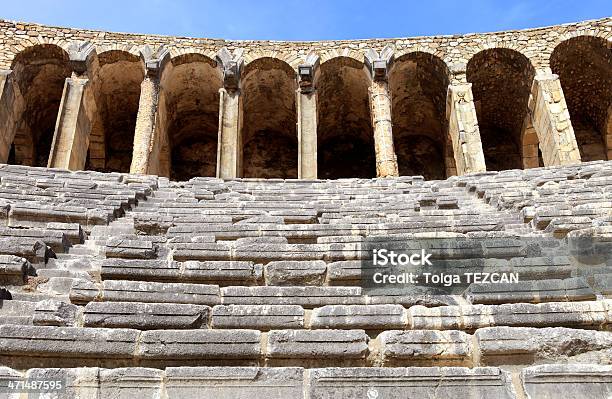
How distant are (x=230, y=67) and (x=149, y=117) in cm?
244

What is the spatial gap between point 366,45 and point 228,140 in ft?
15.3

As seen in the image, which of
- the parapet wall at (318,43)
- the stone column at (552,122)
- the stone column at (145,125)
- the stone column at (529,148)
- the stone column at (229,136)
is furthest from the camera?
the stone column at (529,148)

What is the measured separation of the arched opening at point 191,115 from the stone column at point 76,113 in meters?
1.87

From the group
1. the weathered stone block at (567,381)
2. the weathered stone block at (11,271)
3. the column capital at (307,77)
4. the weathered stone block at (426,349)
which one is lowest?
the weathered stone block at (567,381)

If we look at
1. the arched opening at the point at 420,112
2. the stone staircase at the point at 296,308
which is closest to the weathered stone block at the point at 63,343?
the stone staircase at the point at 296,308

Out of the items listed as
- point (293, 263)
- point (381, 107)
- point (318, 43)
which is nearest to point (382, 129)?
point (381, 107)

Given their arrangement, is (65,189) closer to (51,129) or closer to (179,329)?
(179,329)

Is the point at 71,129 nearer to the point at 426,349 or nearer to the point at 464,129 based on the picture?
the point at 464,129

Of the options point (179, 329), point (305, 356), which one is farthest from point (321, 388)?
point (179, 329)

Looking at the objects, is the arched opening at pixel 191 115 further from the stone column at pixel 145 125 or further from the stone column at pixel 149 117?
the stone column at pixel 145 125

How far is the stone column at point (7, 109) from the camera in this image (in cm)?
1431

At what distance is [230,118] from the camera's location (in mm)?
14938

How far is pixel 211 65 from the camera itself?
52.3 feet

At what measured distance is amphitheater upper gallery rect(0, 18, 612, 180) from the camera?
14461 millimetres
